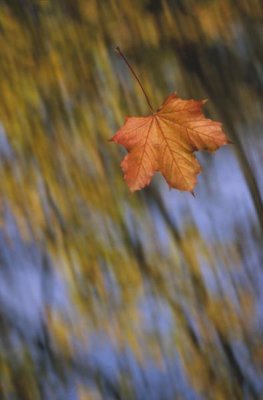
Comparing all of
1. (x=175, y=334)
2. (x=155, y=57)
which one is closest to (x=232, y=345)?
(x=175, y=334)

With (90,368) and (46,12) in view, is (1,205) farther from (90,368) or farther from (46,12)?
(46,12)

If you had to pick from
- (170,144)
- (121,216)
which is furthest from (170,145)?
(121,216)

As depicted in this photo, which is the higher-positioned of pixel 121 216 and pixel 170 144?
pixel 170 144

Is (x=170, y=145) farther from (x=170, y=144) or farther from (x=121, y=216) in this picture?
(x=121, y=216)
